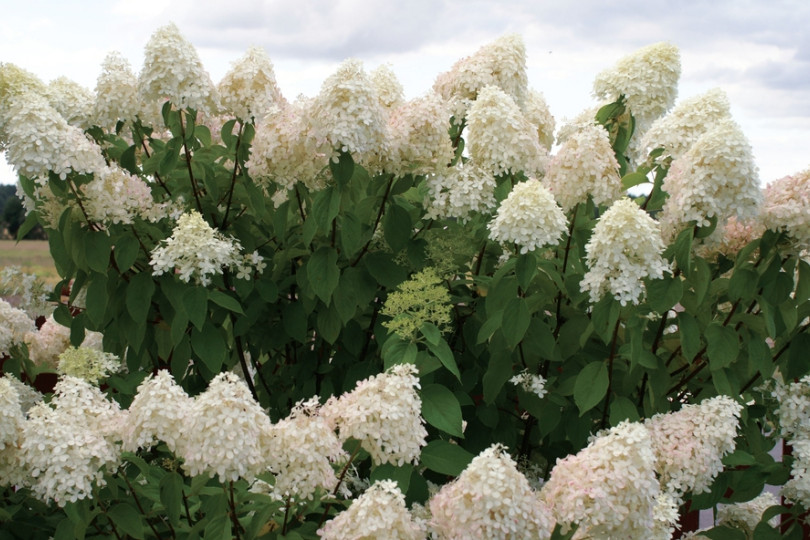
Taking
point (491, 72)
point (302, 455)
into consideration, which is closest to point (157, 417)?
point (302, 455)

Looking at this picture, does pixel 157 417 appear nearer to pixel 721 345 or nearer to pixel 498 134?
pixel 498 134

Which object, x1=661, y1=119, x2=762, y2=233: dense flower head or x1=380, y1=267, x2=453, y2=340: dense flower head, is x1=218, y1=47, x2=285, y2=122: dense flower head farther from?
x1=661, y1=119, x2=762, y2=233: dense flower head

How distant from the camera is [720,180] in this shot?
2662 millimetres

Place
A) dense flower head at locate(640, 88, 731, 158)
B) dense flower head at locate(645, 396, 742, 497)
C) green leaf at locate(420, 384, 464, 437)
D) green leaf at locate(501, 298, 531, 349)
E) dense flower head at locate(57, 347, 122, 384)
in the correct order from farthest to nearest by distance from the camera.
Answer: dense flower head at locate(640, 88, 731, 158), green leaf at locate(501, 298, 531, 349), dense flower head at locate(57, 347, 122, 384), green leaf at locate(420, 384, 464, 437), dense flower head at locate(645, 396, 742, 497)

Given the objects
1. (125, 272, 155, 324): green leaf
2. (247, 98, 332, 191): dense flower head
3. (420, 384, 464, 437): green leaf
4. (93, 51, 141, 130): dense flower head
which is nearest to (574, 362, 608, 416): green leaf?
(420, 384, 464, 437): green leaf

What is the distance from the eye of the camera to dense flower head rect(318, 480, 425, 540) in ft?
6.20

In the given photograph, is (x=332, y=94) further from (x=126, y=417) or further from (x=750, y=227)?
(x=750, y=227)

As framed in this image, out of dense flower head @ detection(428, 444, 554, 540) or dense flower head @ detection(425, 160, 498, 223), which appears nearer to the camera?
dense flower head @ detection(428, 444, 554, 540)

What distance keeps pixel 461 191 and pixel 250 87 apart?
0.88m

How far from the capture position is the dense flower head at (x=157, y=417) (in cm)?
201

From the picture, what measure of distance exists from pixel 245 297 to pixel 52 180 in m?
0.79

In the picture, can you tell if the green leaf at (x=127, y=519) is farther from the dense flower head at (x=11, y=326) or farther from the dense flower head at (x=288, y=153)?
the dense flower head at (x=11, y=326)

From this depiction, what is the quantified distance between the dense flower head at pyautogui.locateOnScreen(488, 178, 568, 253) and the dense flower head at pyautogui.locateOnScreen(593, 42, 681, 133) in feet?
3.92

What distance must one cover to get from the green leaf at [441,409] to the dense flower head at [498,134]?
2.84 feet
